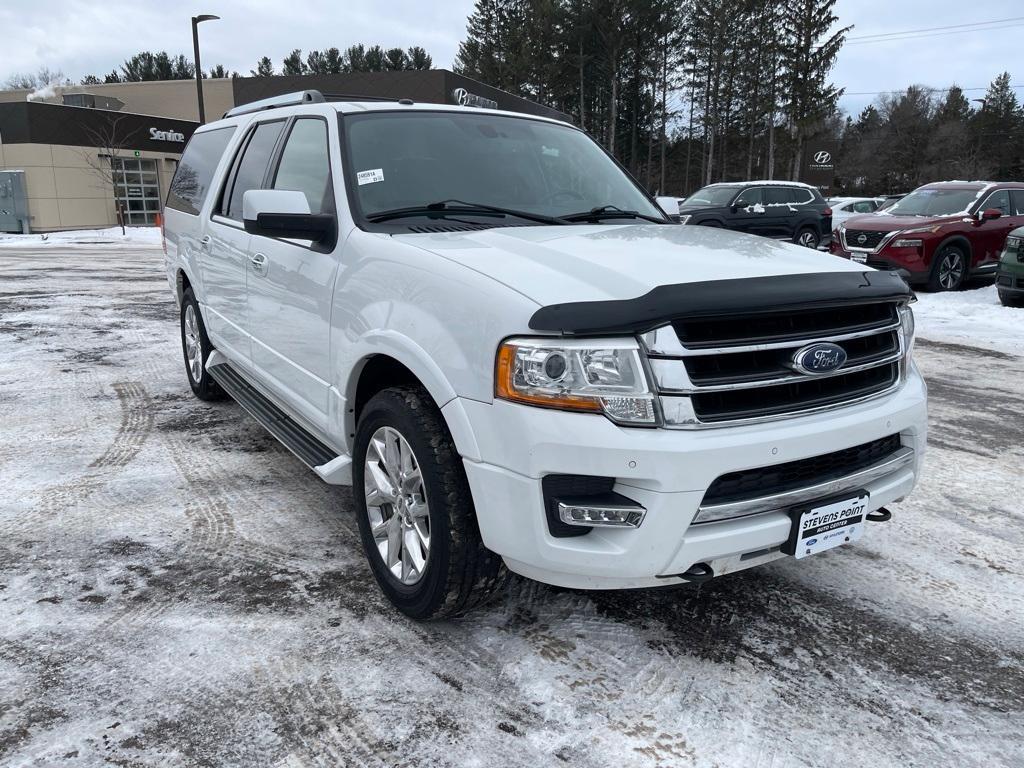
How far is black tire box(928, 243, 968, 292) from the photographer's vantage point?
12.4 meters

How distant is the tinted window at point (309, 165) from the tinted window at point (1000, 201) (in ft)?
Result: 42.3

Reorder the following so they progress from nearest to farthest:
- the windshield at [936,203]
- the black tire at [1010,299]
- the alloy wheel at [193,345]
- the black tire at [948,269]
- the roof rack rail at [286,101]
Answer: the roof rack rail at [286,101]
the alloy wheel at [193,345]
the black tire at [1010,299]
the black tire at [948,269]
the windshield at [936,203]

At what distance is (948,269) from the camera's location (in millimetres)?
12602

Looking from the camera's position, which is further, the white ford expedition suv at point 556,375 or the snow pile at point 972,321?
the snow pile at point 972,321

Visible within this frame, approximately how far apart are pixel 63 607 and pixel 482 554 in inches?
66.2

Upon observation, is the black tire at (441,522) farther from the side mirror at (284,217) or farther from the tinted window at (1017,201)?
the tinted window at (1017,201)

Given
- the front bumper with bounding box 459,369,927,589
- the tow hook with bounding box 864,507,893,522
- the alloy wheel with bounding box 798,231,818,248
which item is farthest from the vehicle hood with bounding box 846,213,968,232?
the front bumper with bounding box 459,369,927,589

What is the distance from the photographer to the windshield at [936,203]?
13.0 metres

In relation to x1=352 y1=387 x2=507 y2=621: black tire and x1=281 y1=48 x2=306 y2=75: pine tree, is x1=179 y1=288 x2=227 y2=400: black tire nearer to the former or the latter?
x1=352 y1=387 x2=507 y2=621: black tire

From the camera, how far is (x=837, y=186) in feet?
220

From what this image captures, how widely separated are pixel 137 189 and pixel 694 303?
40.3 m

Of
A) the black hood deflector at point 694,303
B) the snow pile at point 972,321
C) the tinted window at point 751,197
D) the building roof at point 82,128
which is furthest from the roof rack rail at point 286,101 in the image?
the building roof at point 82,128

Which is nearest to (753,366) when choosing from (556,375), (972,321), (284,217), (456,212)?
(556,375)

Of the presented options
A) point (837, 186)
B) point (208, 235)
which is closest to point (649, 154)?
point (837, 186)
